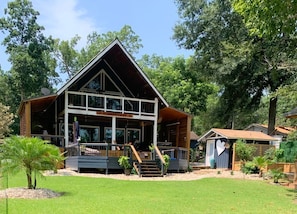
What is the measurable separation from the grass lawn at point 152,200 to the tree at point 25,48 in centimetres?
2545

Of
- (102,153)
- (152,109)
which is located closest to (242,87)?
(152,109)

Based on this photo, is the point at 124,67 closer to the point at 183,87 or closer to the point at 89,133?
the point at 89,133

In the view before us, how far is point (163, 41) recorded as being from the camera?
33469 millimetres

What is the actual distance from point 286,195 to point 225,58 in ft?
55.5

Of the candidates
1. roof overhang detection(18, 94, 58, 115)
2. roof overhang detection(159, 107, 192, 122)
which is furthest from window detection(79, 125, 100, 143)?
A: roof overhang detection(159, 107, 192, 122)

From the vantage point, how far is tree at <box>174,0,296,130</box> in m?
24.9

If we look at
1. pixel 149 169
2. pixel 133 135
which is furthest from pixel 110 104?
pixel 149 169

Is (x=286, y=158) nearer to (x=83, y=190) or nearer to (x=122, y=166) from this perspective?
(x=122, y=166)

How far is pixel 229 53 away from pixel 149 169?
13327mm

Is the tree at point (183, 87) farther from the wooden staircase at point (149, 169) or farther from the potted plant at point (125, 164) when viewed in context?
the potted plant at point (125, 164)

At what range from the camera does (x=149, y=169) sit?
1611 centimetres

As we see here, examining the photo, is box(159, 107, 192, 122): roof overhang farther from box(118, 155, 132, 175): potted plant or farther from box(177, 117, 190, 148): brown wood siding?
box(118, 155, 132, 175): potted plant

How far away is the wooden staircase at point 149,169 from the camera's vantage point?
1566 cm

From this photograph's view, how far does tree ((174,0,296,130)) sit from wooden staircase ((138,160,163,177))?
1184 cm
